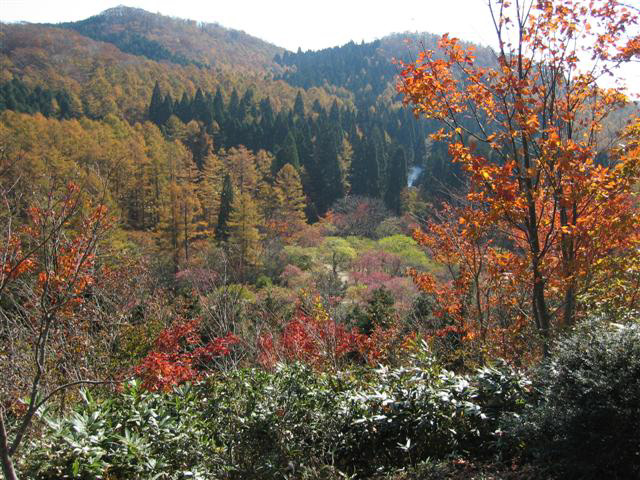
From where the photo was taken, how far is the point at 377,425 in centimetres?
396

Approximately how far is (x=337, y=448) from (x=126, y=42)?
13278cm

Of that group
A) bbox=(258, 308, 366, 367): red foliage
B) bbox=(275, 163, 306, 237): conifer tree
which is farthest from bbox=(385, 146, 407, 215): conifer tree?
bbox=(258, 308, 366, 367): red foliage

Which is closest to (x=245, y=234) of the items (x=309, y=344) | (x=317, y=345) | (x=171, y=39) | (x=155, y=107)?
(x=309, y=344)

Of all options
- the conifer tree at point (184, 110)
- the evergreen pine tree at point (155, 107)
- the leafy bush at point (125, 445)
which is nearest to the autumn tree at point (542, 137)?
the leafy bush at point (125, 445)

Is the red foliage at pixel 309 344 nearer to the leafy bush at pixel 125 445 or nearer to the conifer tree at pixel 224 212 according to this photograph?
the leafy bush at pixel 125 445

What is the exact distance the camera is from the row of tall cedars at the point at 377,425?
9.09 feet

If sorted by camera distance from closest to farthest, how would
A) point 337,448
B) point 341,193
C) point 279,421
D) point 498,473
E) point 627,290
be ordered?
point 498,473 < point 279,421 < point 337,448 < point 627,290 < point 341,193

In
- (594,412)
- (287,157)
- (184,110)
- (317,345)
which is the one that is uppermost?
(184,110)

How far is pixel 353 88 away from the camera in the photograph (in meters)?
97.2

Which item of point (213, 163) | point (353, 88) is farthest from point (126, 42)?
point (213, 163)

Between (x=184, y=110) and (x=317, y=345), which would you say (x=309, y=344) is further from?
(x=184, y=110)

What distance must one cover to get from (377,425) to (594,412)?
182cm

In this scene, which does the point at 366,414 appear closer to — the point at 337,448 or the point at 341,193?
the point at 337,448

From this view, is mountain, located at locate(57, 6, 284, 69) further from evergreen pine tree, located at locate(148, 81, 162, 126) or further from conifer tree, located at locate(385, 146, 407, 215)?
conifer tree, located at locate(385, 146, 407, 215)
